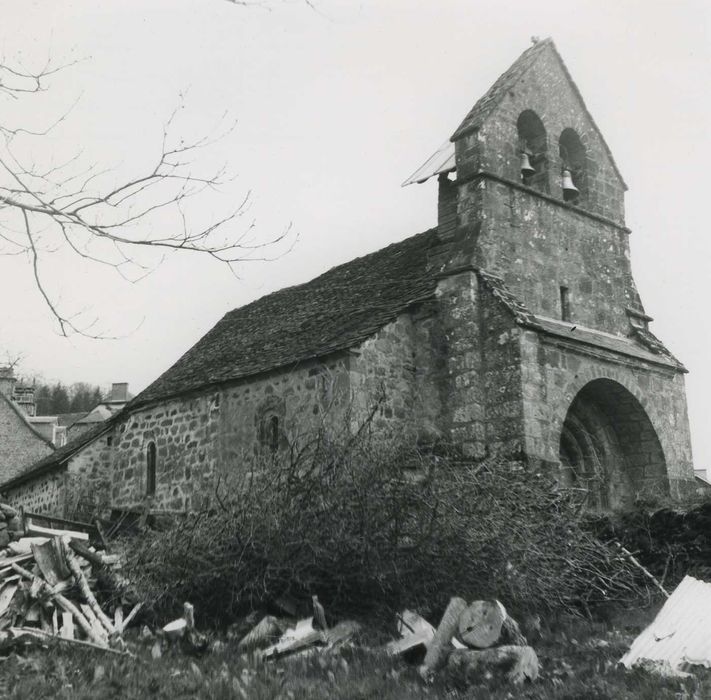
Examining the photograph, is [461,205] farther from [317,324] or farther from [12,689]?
[12,689]

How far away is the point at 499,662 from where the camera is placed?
8055mm

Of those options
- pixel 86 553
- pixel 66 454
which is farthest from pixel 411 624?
pixel 66 454

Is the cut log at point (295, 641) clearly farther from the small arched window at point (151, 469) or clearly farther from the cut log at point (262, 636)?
the small arched window at point (151, 469)

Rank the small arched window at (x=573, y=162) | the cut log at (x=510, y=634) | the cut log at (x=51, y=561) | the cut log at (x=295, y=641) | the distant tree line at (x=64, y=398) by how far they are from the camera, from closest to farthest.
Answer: the cut log at (x=510, y=634), the cut log at (x=295, y=641), the cut log at (x=51, y=561), the small arched window at (x=573, y=162), the distant tree line at (x=64, y=398)

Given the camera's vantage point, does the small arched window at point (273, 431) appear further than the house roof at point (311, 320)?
Yes

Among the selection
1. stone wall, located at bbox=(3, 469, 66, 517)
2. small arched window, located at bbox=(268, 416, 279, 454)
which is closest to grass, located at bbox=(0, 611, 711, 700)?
small arched window, located at bbox=(268, 416, 279, 454)

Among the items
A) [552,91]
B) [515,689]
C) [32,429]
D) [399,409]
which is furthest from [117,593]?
[32,429]

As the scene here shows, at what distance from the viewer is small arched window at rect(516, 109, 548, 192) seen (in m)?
18.2

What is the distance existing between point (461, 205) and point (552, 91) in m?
3.61

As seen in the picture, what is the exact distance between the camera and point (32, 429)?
37094 mm

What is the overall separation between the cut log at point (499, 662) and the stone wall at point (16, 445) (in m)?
31.2

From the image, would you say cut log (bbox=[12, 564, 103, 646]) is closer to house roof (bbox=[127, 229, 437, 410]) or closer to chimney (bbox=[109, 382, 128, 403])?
house roof (bbox=[127, 229, 437, 410])

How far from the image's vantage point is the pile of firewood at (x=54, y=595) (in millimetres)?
9086

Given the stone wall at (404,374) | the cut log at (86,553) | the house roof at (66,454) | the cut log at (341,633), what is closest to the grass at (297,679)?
the cut log at (341,633)
